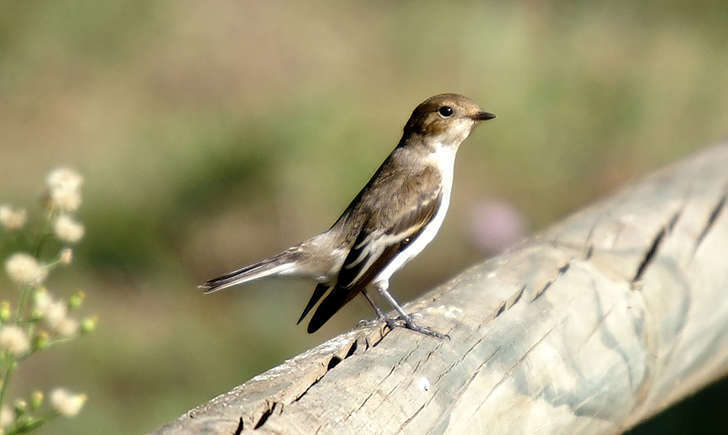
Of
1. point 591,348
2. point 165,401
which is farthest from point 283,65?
point 591,348

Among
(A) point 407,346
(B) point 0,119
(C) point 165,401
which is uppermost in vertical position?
(B) point 0,119

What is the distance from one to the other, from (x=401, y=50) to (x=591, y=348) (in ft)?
20.3

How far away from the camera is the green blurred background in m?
6.28

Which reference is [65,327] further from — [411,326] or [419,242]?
[419,242]

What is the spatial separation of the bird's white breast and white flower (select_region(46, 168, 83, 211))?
2.12 metres

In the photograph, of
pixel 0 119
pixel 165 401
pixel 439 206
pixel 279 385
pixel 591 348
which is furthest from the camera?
pixel 0 119

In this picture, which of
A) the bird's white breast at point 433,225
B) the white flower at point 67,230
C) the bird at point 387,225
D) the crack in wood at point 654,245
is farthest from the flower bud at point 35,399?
the bird's white breast at point 433,225

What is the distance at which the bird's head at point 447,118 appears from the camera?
14.9 ft

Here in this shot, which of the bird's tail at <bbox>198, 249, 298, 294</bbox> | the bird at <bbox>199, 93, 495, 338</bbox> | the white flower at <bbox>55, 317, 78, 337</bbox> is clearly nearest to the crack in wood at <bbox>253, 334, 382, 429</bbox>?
the white flower at <bbox>55, 317, 78, 337</bbox>

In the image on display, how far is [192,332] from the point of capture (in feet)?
20.6

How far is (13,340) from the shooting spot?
189cm

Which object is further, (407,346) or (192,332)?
(192,332)

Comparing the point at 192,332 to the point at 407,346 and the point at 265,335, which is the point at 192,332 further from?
the point at 407,346

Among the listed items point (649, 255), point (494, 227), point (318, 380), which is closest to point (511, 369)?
point (318, 380)
